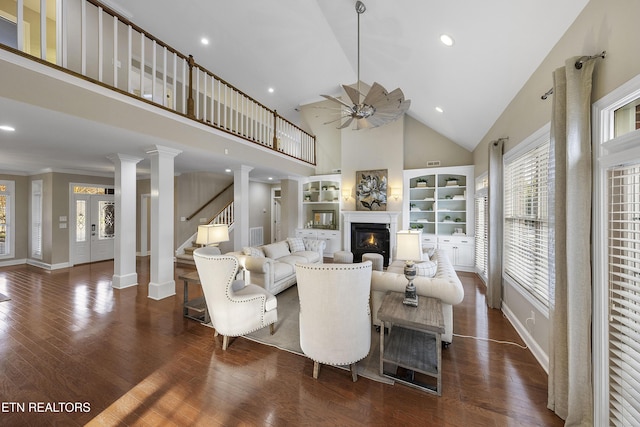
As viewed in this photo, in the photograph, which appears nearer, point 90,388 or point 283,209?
point 90,388

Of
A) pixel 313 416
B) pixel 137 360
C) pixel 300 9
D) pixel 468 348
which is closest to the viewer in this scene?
pixel 313 416

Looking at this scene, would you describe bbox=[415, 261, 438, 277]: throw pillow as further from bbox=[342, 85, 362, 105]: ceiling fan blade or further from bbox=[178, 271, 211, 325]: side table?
bbox=[178, 271, 211, 325]: side table

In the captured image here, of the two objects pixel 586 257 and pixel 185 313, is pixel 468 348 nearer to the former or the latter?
pixel 586 257

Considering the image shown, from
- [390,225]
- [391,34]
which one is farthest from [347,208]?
[391,34]

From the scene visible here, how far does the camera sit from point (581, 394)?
158cm

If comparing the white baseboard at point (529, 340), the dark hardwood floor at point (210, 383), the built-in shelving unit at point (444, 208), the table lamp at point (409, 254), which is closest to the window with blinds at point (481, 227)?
the built-in shelving unit at point (444, 208)

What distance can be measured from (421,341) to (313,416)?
1354 millimetres

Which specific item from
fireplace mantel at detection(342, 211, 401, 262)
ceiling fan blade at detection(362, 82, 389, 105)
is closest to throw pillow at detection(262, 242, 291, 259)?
fireplace mantel at detection(342, 211, 401, 262)

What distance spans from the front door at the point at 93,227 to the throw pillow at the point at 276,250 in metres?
5.72

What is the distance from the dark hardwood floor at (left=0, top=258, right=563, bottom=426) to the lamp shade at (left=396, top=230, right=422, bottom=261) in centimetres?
111

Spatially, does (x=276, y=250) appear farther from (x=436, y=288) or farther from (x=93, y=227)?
(x=93, y=227)

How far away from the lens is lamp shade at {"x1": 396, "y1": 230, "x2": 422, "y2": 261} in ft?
8.12

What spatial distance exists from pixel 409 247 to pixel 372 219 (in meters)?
4.16

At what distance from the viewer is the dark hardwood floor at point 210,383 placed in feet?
5.83
